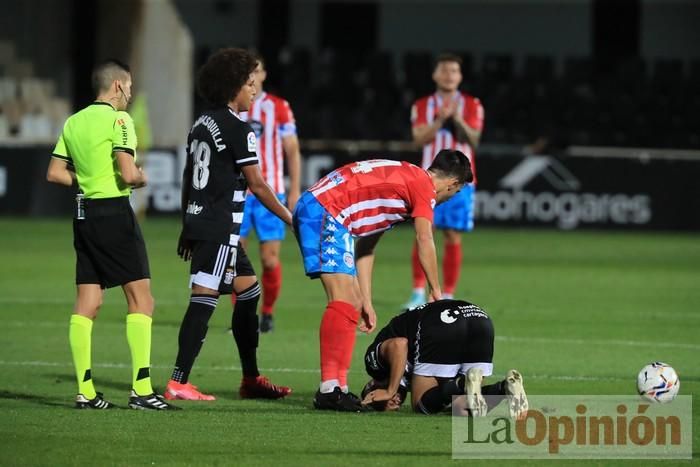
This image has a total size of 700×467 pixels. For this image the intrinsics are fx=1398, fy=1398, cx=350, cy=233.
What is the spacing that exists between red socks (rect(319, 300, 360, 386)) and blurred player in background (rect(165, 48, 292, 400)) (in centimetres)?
73

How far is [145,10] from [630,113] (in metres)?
10.3

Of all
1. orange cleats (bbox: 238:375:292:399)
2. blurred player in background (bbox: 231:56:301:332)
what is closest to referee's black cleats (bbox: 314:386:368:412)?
orange cleats (bbox: 238:375:292:399)

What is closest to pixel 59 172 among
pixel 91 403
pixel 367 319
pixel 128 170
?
pixel 128 170

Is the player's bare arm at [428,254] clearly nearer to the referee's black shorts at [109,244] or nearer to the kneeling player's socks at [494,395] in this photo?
the kneeling player's socks at [494,395]

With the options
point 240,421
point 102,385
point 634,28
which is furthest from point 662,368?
point 634,28

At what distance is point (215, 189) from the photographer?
852 cm

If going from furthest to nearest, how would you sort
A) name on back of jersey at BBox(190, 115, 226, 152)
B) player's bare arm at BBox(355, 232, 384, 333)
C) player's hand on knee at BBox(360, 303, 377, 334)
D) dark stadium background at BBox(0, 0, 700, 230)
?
dark stadium background at BBox(0, 0, 700, 230) < player's bare arm at BBox(355, 232, 384, 333) < name on back of jersey at BBox(190, 115, 226, 152) < player's hand on knee at BBox(360, 303, 377, 334)

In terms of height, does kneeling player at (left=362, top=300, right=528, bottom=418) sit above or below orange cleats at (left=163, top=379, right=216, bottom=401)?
above

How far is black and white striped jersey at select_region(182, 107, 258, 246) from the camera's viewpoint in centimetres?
845

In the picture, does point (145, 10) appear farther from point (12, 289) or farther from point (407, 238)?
point (12, 289)

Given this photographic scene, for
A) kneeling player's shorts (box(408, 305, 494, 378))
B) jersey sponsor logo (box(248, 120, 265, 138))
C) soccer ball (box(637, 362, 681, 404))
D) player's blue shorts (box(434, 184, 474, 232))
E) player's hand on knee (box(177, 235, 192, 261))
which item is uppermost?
jersey sponsor logo (box(248, 120, 265, 138))

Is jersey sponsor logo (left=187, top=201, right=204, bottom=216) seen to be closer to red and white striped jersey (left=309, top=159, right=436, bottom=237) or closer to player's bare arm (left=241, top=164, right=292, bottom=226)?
player's bare arm (left=241, top=164, right=292, bottom=226)

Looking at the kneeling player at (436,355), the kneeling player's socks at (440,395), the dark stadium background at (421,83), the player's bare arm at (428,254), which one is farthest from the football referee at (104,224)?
the dark stadium background at (421,83)

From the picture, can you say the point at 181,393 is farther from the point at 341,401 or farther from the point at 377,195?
the point at 377,195
